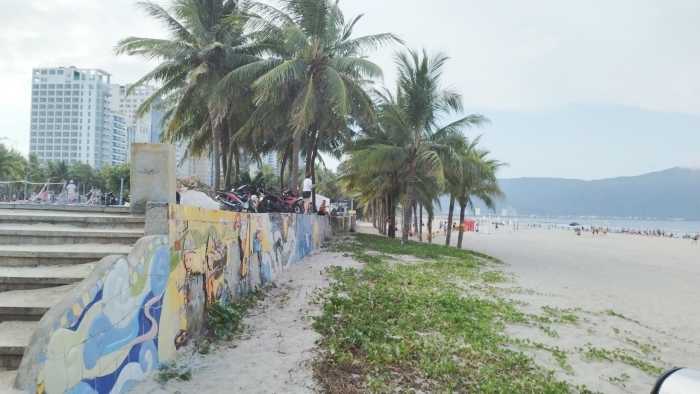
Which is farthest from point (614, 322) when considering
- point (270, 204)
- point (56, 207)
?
point (56, 207)

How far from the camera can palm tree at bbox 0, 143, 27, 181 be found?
153 feet

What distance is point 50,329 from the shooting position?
9.48ft

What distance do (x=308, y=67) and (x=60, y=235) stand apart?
42.4 ft

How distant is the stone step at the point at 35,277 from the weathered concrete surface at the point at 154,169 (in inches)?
43.2

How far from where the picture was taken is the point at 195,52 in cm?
1786

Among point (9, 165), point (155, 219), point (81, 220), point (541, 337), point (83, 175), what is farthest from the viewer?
point (83, 175)

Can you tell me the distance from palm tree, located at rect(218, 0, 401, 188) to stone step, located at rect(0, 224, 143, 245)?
10.6 m

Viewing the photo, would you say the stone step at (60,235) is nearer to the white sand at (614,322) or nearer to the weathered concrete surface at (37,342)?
the weathered concrete surface at (37,342)

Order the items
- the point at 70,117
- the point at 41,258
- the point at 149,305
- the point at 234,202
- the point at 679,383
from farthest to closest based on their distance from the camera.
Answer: the point at 70,117
the point at 234,202
the point at 41,258
the point at 149,305
the point at 679,383

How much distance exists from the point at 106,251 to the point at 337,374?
2738 mm

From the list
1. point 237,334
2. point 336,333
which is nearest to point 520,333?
point 336,333

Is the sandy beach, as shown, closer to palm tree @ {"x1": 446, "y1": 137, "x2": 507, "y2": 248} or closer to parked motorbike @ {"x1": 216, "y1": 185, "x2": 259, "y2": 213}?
parked motorbike @ {"x1": 216, "y1": 185, "x2": 259, "y2": 213}

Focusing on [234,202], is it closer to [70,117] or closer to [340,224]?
[340,224]

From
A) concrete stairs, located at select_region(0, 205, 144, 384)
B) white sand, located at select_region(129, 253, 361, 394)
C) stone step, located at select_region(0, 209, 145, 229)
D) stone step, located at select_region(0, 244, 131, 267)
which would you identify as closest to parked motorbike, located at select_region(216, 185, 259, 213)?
white sand, located at select_region(129, 253, 361, 394)
